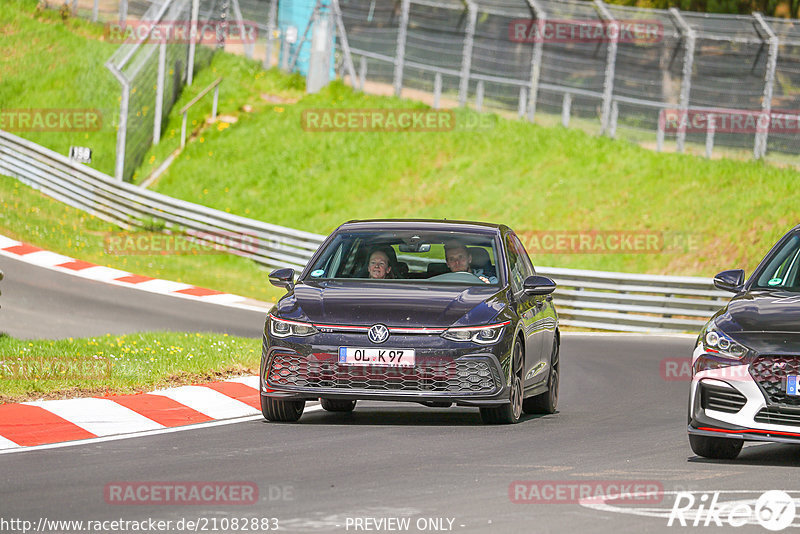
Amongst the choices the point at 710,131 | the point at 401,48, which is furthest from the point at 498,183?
the point at 401,48

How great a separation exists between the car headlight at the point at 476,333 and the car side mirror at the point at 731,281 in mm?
1615

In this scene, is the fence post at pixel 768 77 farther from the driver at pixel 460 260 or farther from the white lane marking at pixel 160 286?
the driver at pixel 460 260

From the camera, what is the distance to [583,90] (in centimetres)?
3353

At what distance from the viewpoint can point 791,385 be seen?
346 inches

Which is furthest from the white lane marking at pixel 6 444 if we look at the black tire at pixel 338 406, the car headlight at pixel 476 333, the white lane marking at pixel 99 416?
the black tire at pixel 338 406

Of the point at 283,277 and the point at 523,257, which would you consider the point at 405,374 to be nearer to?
the point at 283,277

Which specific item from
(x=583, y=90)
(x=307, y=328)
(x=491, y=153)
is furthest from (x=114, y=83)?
(x=307, y=328)

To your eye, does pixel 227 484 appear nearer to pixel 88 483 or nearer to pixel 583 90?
pixel 88 483

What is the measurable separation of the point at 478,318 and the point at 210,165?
27386mm

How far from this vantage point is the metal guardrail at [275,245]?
25.0 meters

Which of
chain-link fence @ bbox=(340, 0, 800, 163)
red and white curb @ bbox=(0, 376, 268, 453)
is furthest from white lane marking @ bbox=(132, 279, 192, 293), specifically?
red and white curb @ bbox=(0, 376, 268, 453)

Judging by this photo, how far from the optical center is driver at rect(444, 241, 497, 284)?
458 inches

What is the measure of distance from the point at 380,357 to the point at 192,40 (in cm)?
3051

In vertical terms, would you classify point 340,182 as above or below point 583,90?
below
